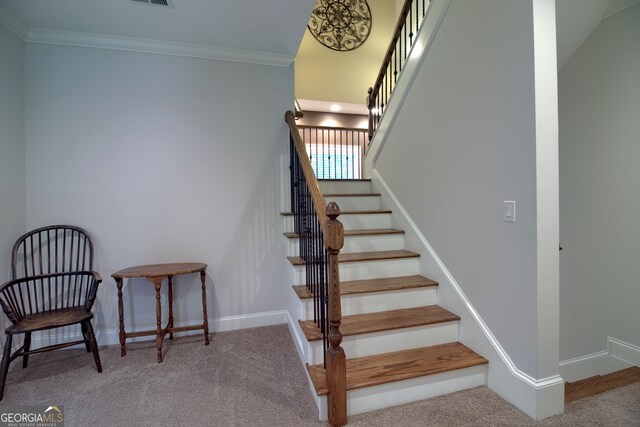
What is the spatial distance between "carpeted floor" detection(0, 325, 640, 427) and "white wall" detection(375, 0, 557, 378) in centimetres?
41

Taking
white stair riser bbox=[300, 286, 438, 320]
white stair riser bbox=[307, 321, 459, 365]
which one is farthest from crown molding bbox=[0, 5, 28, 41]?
white stair riser bbox=[307, 321, 459, 365]

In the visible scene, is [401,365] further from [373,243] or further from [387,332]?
[373,243]

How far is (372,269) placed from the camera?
239cm

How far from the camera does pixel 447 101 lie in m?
2.12

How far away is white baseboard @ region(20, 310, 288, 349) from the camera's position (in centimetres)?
236

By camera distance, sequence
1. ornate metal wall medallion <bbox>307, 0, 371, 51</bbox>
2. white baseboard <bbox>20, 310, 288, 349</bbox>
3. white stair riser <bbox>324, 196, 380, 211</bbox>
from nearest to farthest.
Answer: white baseboard <bbox>20, 310, 288, 349</bbox>, white stair riser <bbox>324, 196, 380, 211</bbox>, ornate metal wall medallion <bbox>307, 0, 371, 51</bbox>

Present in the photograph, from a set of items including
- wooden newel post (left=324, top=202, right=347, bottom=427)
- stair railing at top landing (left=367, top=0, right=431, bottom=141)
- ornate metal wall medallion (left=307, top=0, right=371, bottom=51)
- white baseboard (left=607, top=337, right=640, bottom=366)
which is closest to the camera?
wooden newel post (left=324, top=202, right=347, bottom=427)

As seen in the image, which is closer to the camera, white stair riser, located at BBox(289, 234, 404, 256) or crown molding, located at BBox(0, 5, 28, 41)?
crown molding, located at BBox(0, 5, 28, 41)

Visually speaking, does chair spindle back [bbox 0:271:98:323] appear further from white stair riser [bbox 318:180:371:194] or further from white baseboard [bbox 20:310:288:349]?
white stair riser [bbox 318:180:371:194]

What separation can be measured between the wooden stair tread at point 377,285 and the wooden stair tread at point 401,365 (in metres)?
0.43

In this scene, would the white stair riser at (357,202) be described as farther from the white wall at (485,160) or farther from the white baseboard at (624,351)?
the white baseboard at (624,351)

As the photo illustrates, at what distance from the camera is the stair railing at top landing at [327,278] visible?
1.47 m

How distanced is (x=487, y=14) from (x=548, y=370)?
207 cm

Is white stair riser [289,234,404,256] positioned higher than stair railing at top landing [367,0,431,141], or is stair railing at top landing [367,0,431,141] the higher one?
stair railing at top landing [367,0,431,141]
